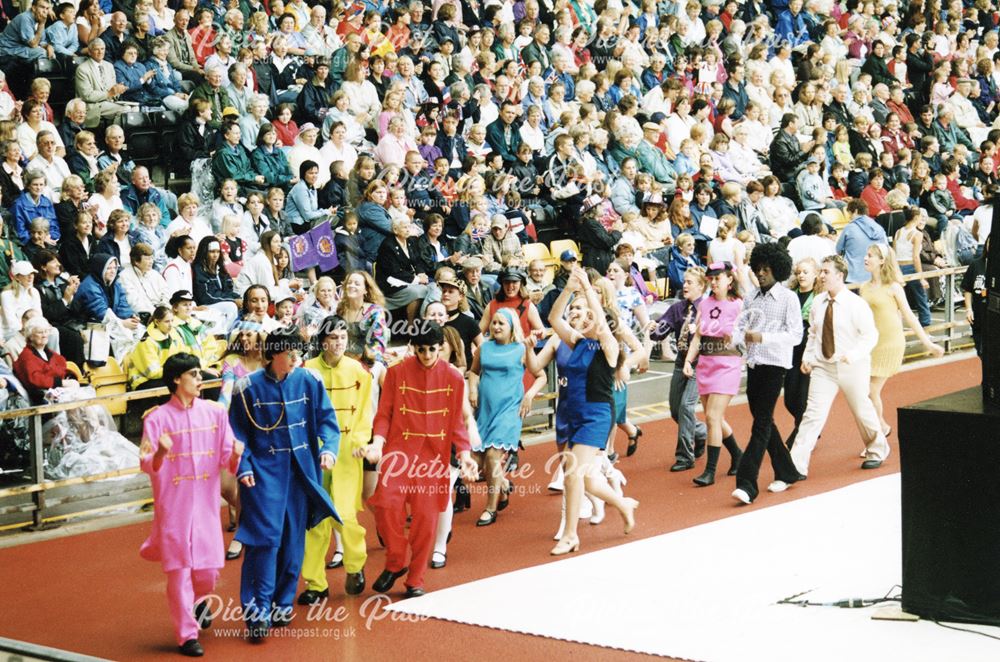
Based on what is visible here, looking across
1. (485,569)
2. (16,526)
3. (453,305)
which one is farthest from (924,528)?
(16,526)

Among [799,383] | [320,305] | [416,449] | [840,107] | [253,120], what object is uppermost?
[840,107]

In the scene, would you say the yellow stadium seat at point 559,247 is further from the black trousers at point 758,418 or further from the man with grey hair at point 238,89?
the black trousers at point 758,418

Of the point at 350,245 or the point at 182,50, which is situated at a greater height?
the point at 182,50

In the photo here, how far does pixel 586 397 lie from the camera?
32.0 feet

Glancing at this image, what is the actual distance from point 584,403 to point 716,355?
194 centimetres

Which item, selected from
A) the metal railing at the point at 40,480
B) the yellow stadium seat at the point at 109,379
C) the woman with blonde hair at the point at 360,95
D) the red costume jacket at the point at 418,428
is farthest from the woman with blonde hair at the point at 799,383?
the woman with blonde hair at the point at 360,95

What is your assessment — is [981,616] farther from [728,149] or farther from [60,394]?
[728,149]

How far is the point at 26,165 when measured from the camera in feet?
45.4

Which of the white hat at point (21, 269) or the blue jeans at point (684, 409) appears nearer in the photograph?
the blue jeans at point (684, 409)

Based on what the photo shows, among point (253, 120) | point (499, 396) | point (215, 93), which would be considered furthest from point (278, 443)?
point (215, 93)

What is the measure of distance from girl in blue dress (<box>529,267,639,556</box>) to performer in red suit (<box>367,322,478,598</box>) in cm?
89

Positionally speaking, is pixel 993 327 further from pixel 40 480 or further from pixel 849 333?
pixel 40 480

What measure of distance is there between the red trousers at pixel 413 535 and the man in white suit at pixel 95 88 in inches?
311

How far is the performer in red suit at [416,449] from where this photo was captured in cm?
883
